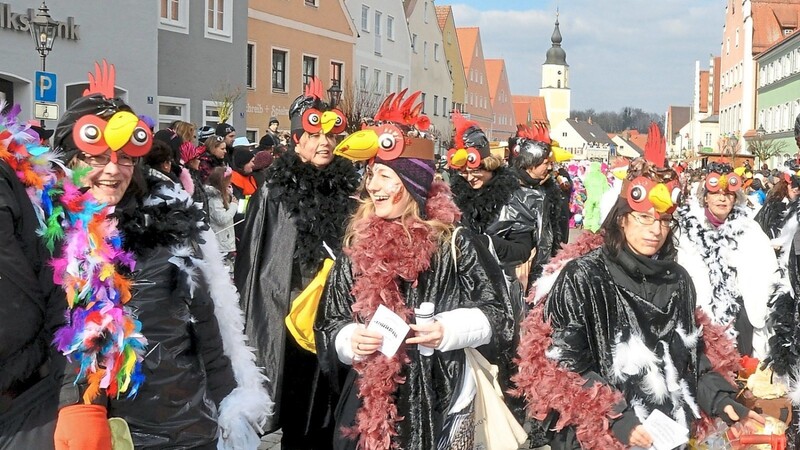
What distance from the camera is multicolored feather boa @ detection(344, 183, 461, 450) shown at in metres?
3.29

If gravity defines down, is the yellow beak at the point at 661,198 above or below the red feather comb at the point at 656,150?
below

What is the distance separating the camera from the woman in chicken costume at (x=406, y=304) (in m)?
3.31

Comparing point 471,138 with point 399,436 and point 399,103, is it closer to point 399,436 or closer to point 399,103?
point 399,103

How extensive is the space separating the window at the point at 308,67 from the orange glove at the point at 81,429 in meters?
28.0

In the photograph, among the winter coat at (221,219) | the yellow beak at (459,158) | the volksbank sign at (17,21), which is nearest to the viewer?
the yellow beak at (459,158)

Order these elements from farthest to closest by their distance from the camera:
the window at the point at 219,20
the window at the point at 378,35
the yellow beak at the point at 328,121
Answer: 1. the window at the point at 378,35
2. the window at the point at 219,20
3. the yellow beak at the point at 328,121

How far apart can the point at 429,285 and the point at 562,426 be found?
78 cm

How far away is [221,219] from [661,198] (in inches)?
216

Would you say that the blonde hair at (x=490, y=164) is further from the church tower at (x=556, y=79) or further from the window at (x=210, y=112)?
the church tower at (x=556, y=79)

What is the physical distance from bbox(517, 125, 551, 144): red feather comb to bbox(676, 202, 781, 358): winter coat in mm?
1916

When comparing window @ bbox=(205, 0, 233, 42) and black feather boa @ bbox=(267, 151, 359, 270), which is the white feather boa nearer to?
black feather boa @ bbox=(267, 151, 359, 270)

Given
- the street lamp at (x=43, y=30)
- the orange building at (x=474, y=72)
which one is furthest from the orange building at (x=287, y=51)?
the orange building at (x=474, y=72)

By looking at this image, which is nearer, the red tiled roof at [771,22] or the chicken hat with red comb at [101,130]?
the chicken hat with red comb at [101,130]

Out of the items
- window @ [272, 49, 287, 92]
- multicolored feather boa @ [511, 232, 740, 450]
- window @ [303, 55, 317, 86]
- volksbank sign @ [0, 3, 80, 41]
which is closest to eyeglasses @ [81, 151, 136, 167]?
multicolored feather boa @ [511, 232, 740, 450]
